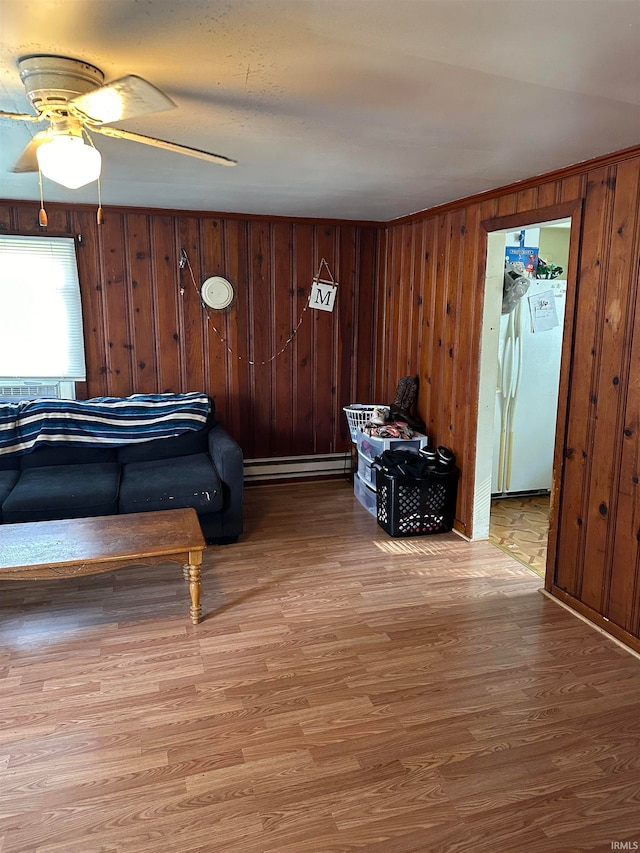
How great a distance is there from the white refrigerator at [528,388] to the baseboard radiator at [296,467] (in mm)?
1331

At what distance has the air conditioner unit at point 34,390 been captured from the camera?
172 inches

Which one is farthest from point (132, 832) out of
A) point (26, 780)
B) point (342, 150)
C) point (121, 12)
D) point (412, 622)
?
point (342, 150)

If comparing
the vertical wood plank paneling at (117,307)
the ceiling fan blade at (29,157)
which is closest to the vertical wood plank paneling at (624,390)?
the ceiling fan blade at (29,157)

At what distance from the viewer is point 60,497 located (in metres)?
3.46

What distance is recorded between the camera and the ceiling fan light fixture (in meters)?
1.78

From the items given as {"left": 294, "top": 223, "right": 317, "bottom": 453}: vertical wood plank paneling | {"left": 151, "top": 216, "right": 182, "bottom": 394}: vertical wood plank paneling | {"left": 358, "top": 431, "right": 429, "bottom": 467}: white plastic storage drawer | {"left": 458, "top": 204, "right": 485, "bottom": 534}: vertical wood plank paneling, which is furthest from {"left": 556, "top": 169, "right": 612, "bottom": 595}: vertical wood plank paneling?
{"left": 151, "top": 216, "right": 182, "bottom": 394}: vertical wood plank paneling

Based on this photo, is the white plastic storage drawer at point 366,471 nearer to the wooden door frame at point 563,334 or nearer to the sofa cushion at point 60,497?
the wooden door frame at point 563,334

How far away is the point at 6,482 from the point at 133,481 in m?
0.76

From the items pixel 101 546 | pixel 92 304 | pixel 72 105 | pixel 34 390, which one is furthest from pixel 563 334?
pixel 34 390

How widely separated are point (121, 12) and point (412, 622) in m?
2.60

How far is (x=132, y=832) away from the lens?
5.71 ft

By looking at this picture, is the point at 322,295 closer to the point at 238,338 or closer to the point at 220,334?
the point at 238,338

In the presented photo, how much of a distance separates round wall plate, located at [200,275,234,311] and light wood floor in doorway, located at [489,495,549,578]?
2585 mm

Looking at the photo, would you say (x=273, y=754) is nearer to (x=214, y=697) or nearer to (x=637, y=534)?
(x=214, y=697)
